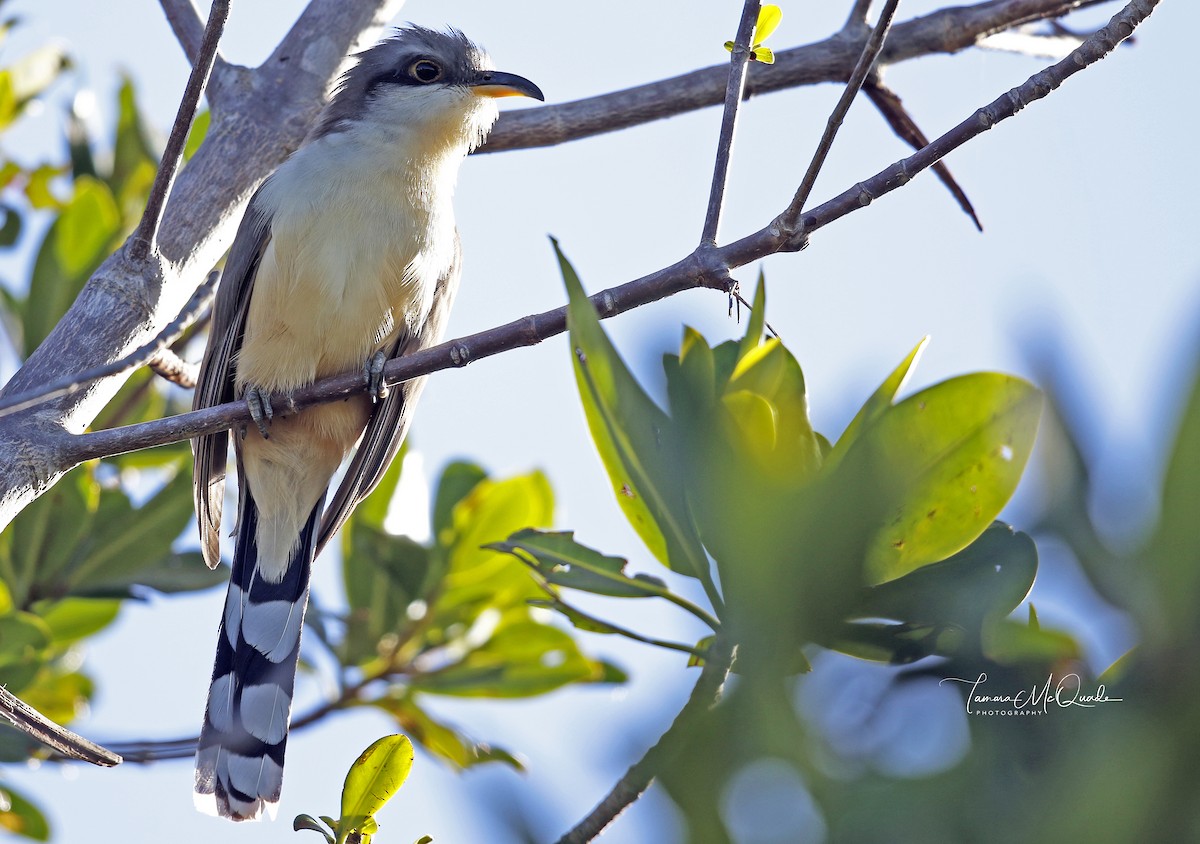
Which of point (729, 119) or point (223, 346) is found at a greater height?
point (223, 346)

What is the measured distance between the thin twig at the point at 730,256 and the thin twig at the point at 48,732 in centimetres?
55

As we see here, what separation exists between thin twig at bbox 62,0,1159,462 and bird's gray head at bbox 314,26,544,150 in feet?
5.61

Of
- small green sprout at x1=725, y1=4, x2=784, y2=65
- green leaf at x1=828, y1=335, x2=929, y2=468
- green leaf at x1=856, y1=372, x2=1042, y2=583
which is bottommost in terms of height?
green leaf at x1=856, y1=372, x2=1042, y2=583

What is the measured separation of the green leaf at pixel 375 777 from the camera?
1.84 metres

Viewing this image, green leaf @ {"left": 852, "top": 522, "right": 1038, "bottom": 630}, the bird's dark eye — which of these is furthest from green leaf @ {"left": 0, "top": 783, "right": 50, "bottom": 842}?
green leaf @ {"left": 852, "top": 522, "right": 1038, "bottom": 630}

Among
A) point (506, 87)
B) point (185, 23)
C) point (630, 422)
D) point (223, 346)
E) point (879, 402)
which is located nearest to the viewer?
point (630, 422)

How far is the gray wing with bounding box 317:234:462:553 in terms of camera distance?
3691 mm

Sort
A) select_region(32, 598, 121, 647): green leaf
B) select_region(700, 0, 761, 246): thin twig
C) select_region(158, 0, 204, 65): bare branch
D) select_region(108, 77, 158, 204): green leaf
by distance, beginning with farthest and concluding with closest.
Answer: select_region(108, 77, 158, 204): green leaf → select_region(32, 598, 121, 647): green leaf → select_region(158, 0, 204, 65): bare branch → select_region(700, 0, 761, 246): thin twig

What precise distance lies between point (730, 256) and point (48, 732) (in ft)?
Answer: 4.58

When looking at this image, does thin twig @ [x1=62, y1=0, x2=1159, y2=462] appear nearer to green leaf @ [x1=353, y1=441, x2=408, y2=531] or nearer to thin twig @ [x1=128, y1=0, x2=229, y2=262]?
thin twig @ [x1=128, y1=0, x2=229, y2=262]

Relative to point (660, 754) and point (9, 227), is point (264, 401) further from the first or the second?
point (660, 754)

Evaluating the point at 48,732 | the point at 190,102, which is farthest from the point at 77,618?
the point at 190,102

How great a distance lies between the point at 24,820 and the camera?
374 cm

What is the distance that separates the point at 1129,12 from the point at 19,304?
140 inches
